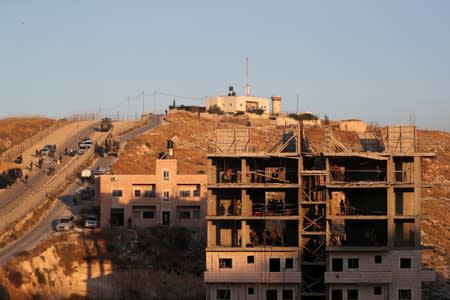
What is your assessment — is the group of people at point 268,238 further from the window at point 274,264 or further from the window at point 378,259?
the window at point 378,259

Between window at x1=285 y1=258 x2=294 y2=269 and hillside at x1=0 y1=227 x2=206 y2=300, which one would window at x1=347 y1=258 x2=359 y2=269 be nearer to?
window at x1=285 y1=258 x2=294 y2=269

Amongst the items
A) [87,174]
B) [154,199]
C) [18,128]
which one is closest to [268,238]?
[154,199]

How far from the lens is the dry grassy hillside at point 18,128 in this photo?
131500 millimetres

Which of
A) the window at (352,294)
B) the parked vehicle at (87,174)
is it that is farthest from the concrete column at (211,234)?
the parked vehicle at (87,174)

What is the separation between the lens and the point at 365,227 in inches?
2365

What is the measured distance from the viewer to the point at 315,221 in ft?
195

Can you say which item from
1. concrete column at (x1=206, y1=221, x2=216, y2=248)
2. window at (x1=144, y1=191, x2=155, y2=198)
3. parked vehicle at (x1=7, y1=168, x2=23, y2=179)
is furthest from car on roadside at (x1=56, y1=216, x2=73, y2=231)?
concrete column at (x1=206, y1=221, x2=216, y2=248)

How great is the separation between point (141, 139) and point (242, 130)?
2502 inches

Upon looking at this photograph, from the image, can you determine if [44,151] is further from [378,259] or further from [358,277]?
[378,259]

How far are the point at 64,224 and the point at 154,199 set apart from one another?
26.5 feet

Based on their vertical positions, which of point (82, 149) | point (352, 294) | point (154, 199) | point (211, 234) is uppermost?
point (82, 149)

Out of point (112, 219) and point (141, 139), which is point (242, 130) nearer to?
point (112, 219)

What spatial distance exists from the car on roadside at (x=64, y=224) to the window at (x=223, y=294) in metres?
30.0

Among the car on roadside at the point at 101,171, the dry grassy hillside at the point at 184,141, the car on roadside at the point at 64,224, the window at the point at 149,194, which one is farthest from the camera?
the dry grassy hillside at the point at 184,141
